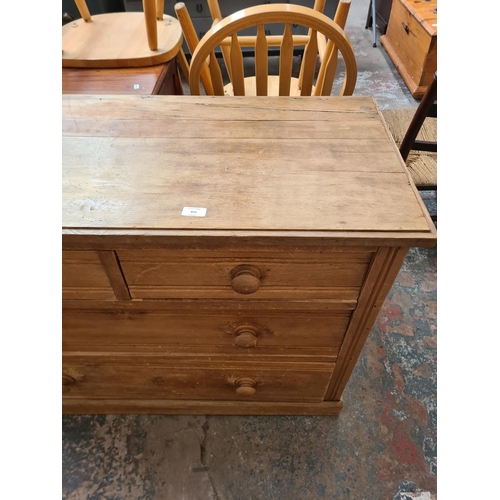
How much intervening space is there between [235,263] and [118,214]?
257mm

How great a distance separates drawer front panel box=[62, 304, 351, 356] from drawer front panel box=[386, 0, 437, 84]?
7.88ft

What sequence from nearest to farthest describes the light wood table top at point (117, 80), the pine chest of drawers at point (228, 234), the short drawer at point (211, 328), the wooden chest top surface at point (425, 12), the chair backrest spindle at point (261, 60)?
the pine chest of drawers at point (228, 234), the short drawer at point (211, 328), the chair backrest spindle at point (261, 60), the light wood table top at point (117, 80), the wooden chest top surface at point (425, 12)

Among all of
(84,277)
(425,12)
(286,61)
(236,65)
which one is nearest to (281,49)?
(286,61)

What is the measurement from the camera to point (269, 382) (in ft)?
3.86

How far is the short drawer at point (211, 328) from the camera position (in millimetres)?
900

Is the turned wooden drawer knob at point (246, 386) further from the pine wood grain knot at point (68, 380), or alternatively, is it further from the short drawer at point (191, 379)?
the pine wood grain knot at point (68, 380)

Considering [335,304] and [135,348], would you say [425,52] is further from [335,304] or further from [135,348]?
[135,348]

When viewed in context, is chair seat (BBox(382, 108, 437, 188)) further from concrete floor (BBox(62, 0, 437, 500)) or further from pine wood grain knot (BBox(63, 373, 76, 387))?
pine wood grain knot (BBox(63, 373, 76, 387))

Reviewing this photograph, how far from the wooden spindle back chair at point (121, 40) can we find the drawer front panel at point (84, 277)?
48.5 inches

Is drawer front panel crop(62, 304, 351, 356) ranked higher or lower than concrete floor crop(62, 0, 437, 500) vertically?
higher

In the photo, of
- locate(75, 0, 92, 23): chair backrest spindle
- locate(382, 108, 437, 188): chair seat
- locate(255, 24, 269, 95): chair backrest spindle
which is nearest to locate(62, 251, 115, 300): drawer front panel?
locate(255, 24, 269, 95): chair backrest spindle

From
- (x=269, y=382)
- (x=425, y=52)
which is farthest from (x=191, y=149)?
(x=425, y=52)

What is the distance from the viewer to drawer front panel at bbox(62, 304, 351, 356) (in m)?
0.92

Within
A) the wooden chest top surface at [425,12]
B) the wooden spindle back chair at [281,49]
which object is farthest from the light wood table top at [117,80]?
the wooden chest top surface at [425,12]
